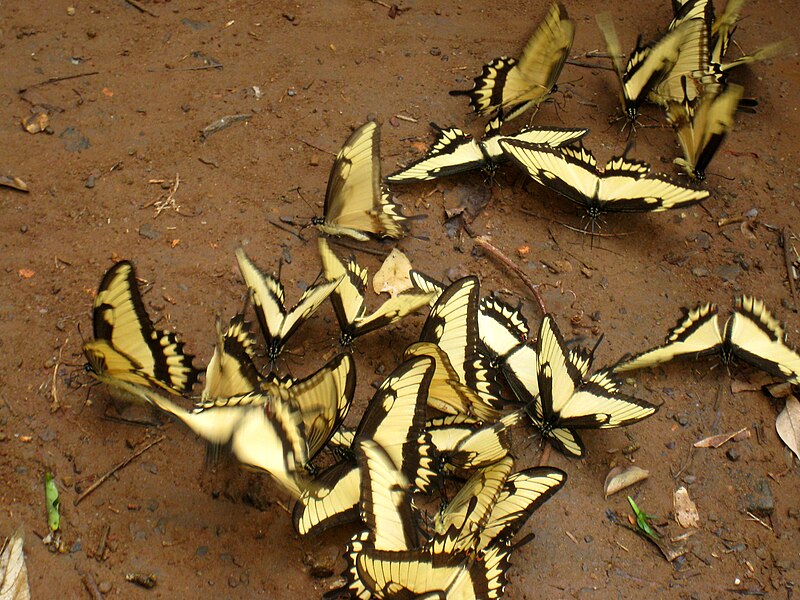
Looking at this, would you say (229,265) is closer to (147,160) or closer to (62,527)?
(147,160)

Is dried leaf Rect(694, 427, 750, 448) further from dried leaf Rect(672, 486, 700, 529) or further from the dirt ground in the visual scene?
dried leaf Rect(672, 486, 700, 529)

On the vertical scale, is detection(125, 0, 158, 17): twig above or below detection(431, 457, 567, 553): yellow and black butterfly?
above

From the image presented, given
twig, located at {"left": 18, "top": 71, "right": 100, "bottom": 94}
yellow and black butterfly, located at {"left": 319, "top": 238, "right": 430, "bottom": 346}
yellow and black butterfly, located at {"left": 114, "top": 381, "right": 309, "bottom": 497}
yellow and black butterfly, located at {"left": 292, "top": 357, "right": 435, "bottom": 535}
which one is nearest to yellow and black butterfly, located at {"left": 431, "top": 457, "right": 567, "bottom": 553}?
yellow and black butterfly, located at {"left": 292, "top": 357, "right": 435, "bottom": 535}

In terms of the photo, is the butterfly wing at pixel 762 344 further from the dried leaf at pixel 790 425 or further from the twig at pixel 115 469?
the twig at pixel 115 469

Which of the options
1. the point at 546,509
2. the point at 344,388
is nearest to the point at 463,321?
the point at 344,388

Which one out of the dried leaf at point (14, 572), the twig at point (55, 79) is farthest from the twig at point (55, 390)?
the twig at point (55, 79)

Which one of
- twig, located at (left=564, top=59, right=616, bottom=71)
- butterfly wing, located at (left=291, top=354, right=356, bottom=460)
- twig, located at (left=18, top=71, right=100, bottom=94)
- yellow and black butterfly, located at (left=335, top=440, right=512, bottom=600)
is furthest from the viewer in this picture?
twig, located at (left=564, top=59, right=616, bottom=71)
